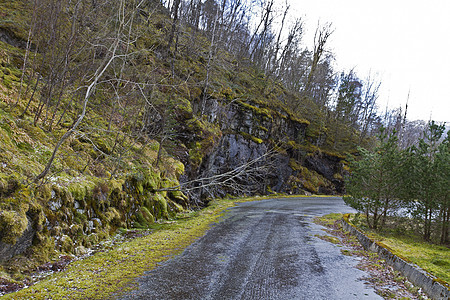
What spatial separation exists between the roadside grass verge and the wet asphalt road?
0.94ft

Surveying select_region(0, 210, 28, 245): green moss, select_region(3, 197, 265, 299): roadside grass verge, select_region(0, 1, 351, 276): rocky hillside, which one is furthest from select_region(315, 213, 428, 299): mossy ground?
select_region(0, 210, 28, 245): green moss

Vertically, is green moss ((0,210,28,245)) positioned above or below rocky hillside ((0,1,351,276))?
below

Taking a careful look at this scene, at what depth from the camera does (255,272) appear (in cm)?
506

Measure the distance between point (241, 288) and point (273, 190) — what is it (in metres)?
23.8

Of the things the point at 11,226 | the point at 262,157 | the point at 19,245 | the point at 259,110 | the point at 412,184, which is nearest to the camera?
the point at 11,226

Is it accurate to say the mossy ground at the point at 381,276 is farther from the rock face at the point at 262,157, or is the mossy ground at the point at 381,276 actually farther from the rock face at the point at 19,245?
the rock face at the point at 262,157

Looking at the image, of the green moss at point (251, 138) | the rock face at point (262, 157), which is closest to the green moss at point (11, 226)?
the rock face at point (262, 157)

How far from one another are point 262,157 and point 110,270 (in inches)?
946

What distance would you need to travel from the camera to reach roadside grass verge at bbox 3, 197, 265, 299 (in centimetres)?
362

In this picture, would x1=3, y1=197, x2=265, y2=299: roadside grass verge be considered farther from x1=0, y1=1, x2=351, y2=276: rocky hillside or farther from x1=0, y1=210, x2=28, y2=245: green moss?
x1=0, y1=210, x2=28, y2=245: green moss

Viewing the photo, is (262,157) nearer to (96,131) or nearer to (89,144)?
(96,131)

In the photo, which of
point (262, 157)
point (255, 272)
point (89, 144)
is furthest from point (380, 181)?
point (262, 157)

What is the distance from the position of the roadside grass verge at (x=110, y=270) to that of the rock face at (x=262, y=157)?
28.9ft

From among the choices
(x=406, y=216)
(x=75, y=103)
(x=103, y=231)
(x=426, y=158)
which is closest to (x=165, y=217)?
(x=103, y=231)
